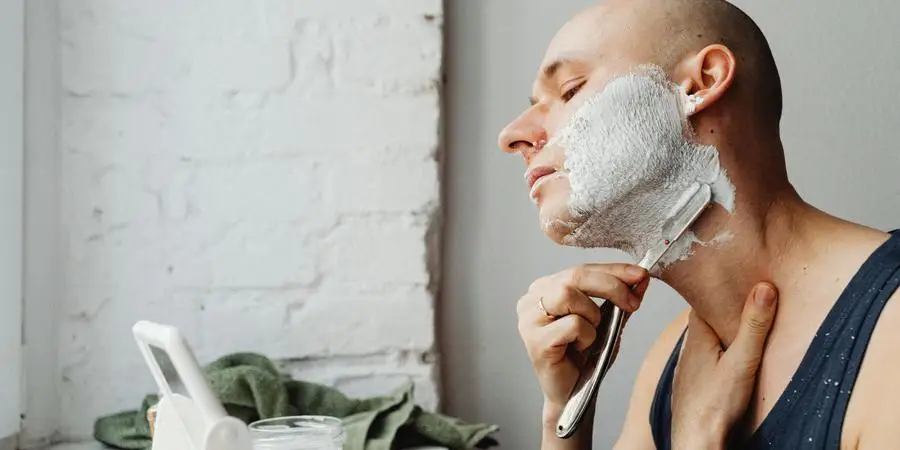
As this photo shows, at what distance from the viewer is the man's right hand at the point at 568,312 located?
863 mm

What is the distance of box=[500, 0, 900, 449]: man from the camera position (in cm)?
74

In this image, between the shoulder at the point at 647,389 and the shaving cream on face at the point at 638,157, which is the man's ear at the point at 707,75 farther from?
the shoulder at the point at 647,389

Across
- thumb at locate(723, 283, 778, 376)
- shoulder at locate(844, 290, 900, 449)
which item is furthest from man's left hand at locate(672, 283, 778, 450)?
shoulder at locate(844, 290, 900, 449)

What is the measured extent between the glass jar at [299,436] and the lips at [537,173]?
0.31m

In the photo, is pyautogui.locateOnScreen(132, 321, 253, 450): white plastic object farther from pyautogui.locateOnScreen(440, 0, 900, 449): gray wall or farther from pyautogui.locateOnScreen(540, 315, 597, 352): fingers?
pyautogui.locateOnScreen(440, 0, 900, 449): gray wall

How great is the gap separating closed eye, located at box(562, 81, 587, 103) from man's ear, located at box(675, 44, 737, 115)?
0.09m

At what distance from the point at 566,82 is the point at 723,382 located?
0.32 meters

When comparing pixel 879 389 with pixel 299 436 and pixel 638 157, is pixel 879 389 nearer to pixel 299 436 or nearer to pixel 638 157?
pixel 638 157

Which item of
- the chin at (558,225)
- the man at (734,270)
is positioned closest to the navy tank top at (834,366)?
the man at (734,270)

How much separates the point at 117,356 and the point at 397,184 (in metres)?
0.48

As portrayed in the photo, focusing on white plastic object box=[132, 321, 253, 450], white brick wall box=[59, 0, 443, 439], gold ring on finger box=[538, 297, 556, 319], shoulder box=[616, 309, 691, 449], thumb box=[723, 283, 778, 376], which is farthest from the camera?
white brick wall box=[59, 0, 443, 439]

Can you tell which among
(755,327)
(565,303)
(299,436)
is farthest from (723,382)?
(299,436)

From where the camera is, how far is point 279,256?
1312 millimetres

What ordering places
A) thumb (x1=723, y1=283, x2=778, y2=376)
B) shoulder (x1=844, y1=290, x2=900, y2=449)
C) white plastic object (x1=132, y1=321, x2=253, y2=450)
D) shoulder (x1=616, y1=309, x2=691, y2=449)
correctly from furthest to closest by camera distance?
1. shoulder (x1=616, y1=309, x2=691, y2=449)
2. thumb (x1=723, y1=283, x2=778, y2=376)
3. shoulder (x1=844, y1=290, x2=900, y2=449)
4. white plastic object (x1=132, y1=321, x2=253, y2=450)
